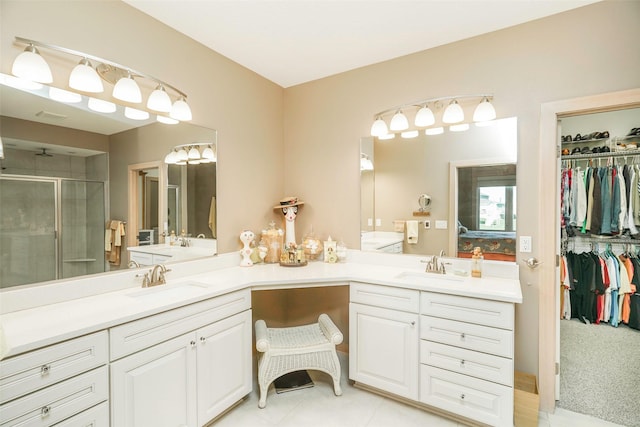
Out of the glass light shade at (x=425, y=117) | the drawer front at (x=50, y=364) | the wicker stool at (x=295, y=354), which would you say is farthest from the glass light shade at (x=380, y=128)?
the drawer front at (x=50, y=364)

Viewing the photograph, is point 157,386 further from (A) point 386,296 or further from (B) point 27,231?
(A) point 386,296

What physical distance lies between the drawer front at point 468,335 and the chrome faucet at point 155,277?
168cm

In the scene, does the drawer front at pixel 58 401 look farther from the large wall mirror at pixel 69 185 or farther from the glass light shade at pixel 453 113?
the glass light shade at pixel 453 113

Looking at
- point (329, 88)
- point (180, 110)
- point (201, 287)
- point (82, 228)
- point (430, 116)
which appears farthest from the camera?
point (329, 88)

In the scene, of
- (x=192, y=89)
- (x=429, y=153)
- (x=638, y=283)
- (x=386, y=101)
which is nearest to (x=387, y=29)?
(x=386, y=101)

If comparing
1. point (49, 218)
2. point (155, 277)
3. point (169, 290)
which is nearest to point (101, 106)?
point (49, 218)

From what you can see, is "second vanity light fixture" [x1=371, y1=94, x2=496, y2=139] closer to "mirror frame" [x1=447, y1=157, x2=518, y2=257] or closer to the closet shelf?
"mirror frame" [x1=447, y1=157, x2=518, y2=257]

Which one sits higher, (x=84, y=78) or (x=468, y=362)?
(x=84, y=78)

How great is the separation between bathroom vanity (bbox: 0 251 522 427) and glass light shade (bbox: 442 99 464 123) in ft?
3.42

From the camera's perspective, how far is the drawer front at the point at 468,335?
1.73m

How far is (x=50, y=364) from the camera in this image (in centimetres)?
118

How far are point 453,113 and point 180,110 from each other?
1.92 meters

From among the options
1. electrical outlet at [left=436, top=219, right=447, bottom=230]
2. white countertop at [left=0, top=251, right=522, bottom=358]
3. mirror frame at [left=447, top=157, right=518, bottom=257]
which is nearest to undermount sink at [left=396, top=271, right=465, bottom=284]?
white countertop at [left=0, top=251, right=522, bottom=358]

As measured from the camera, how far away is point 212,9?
1948 millimetres
